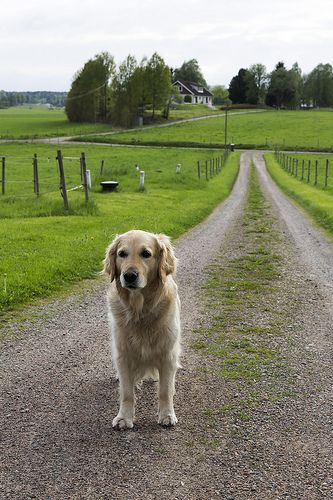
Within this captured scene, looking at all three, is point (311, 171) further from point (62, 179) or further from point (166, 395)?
point (166, 395)

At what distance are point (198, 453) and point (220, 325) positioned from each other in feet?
11.5

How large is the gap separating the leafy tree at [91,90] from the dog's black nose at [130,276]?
105m

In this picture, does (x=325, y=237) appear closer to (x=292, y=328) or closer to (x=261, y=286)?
(x=261, y=286)

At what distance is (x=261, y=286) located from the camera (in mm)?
10055

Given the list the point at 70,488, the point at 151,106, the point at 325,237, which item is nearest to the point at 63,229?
the point at 325,237

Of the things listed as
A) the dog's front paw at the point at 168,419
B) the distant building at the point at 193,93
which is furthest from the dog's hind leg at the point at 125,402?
the distant building at the point at 193,93

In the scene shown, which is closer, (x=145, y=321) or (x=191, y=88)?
(x=145, y=321)

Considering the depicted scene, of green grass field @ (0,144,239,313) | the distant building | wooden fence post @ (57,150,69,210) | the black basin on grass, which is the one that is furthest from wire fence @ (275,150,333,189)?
the distant building

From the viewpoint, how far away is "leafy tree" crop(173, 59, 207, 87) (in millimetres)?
179500

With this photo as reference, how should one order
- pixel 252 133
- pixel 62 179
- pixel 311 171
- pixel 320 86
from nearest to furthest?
1. pixel 62 179
2. pixel 311 171
3. pixel 252 133
4. pixel 320 86

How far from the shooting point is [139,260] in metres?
4.76

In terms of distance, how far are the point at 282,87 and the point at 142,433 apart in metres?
150

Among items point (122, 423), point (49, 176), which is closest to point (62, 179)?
point (122, 423)

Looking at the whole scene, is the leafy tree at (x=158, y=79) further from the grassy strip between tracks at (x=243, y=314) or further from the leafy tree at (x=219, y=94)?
the grassy strip between tracks at (x=243, y=314)
